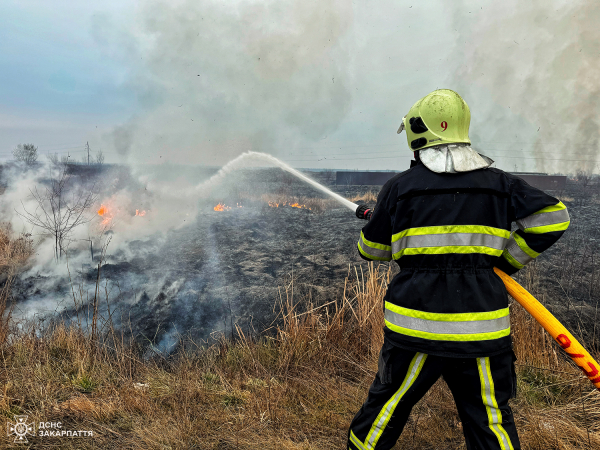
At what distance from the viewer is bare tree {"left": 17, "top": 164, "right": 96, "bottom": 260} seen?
8.34m

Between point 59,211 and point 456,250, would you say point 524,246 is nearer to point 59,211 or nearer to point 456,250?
point 456,250

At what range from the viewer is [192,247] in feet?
30.7

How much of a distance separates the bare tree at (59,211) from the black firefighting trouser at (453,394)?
7.85m

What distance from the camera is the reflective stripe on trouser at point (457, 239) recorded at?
1.58m

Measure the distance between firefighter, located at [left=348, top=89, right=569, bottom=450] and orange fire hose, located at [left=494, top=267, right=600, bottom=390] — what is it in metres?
0.11

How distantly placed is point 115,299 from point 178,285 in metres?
1.11

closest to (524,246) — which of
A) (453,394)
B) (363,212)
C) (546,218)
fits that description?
(546,218)

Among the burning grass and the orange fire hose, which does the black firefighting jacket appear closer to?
the orange fire hose

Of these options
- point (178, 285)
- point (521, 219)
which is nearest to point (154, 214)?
point (178, 285)

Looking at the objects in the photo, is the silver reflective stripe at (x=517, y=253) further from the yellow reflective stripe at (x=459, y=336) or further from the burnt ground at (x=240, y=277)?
the burnt ground at (x=240, y=277)

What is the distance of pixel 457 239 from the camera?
5.19 ft

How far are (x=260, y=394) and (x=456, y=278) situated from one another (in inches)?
79.3
